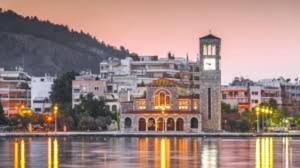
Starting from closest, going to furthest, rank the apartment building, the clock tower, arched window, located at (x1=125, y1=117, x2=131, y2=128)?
the clock tower, arched window, located at (x1=125, y1=117, x2=131, y2=128), the apartment building

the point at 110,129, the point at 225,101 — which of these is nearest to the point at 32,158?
the point at 110,129

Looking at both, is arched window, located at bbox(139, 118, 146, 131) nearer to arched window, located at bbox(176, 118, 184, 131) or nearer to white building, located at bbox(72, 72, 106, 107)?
arched window, located at bbox(176, 118, 184, 131)

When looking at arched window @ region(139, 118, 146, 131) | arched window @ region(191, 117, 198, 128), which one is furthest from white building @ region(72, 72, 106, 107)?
arched window @ region(191, 117, 198, 128)

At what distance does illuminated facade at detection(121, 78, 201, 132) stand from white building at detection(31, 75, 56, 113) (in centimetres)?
3291

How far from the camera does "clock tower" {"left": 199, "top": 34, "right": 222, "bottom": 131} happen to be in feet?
422

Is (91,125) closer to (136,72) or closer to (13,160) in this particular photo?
(136,72)

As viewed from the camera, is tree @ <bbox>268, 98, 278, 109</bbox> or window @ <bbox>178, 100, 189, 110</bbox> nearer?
window @ <bbox>178, 100, 189, 110</bbox>

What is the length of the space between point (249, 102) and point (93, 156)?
105 m

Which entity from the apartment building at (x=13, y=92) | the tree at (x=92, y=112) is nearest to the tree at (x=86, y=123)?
the tree at (x=92, y=112)

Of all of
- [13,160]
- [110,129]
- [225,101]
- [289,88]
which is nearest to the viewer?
[13,160]

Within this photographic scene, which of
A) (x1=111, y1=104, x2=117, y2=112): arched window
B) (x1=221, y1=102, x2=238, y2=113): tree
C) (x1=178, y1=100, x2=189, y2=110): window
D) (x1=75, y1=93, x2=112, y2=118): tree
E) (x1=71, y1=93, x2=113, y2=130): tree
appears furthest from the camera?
(x1=111, y1=104, x2=117, y2=112): arched window

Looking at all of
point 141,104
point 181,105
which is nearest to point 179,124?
point 181,105

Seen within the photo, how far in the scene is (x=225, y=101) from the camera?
164 metres

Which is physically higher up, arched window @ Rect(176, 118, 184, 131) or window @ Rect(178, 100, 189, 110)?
window @ Rect(178, 100, 189, 110)
